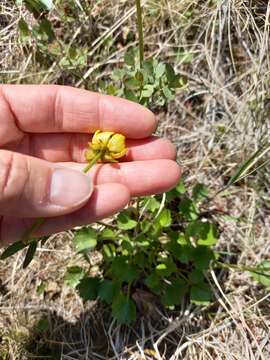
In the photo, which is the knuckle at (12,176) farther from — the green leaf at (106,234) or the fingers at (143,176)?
the green leaf at (106,234)

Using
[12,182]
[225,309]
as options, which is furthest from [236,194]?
[12,182]

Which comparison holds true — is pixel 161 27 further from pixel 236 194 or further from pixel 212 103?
pixel 236 194

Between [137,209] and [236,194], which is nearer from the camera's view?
[137,209]

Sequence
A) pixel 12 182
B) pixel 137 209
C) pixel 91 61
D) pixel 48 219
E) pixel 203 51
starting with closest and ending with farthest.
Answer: pixel 12 182 < pixel 48 219 < pixel 137 209 < pixel 203 51 < pixel 91 61

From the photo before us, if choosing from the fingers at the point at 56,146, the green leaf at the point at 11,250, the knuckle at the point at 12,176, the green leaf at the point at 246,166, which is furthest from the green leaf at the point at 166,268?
the knuckle at the point at 12,176

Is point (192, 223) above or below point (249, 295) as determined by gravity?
above

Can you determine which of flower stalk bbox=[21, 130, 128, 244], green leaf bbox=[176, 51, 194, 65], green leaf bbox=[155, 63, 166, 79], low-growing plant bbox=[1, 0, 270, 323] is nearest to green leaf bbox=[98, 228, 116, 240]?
low-growing plant bbox=[1, 0, 270, 323]

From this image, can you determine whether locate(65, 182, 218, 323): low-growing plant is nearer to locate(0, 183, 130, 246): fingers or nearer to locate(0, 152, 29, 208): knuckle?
locate(0, 183, 130, 246): fingers
